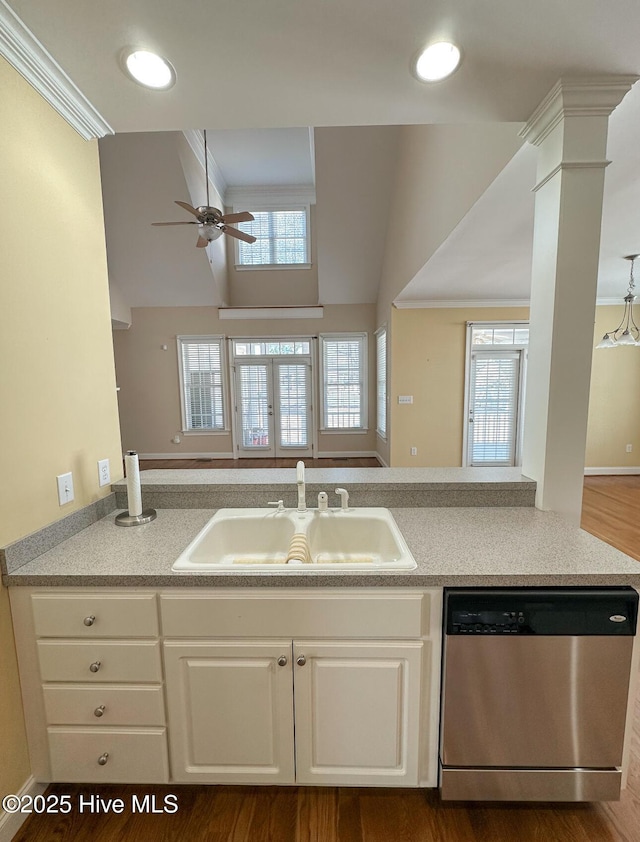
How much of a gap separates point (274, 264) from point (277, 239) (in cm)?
44

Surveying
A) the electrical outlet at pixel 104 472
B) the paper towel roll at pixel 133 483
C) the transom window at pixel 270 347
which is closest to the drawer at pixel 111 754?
the paper towel roll at pixel 133 483

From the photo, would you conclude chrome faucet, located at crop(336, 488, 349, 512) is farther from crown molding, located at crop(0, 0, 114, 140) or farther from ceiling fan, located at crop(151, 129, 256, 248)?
ceiling fan, located at crop(151, 129, 256, 248)

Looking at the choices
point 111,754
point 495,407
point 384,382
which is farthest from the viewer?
point 384,382

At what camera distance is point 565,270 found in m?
1.45

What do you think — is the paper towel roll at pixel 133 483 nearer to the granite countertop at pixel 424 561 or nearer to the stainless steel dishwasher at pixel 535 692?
the granite countertop at pixel 424 561

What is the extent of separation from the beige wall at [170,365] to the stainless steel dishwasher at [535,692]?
216 inches

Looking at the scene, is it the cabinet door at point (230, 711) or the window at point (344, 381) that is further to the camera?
the window at point (344, 381)

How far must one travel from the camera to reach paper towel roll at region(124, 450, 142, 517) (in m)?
1.54

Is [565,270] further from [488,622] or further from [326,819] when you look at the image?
[326,819]

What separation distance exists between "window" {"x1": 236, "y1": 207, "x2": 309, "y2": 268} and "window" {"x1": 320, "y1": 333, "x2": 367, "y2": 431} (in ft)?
5.68

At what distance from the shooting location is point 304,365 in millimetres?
6496

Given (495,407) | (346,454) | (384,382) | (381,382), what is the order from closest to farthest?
1. (495,407)
2. (384,382)
3. (381,382)
4. (346,454)

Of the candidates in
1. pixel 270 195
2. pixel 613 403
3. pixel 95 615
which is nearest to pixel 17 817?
pixel 95 615

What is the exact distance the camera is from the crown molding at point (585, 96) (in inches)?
52.8
